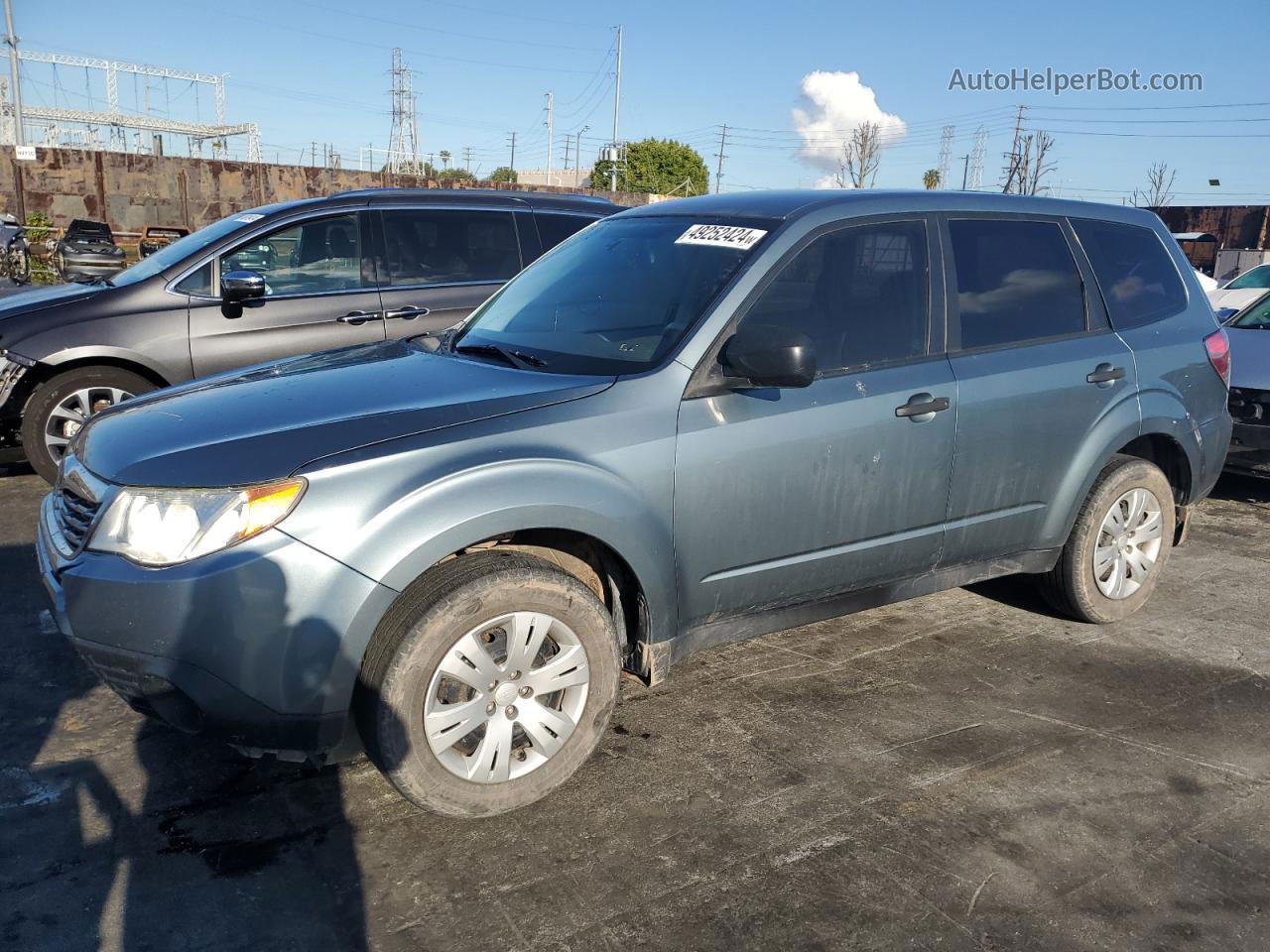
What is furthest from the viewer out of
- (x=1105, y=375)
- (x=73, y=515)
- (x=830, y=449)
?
(x=1105, y=375)

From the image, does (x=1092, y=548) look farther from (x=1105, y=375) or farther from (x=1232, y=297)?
(x=1232, y=297)

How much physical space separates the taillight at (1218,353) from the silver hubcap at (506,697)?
3522 mm

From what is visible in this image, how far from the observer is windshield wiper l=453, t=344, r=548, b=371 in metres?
3.51

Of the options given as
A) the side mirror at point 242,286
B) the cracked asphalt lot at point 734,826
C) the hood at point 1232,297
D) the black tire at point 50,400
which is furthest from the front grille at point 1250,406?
the hood at point 1232,297

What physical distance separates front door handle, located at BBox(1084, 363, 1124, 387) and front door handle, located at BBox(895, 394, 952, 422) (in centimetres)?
91

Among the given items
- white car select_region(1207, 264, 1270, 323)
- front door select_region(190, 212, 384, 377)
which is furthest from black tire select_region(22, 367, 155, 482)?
white car select_region(1207, 264, 1270, 323)

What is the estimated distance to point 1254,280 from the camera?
602 inches

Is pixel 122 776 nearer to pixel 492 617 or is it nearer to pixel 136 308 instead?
pixel 492 617

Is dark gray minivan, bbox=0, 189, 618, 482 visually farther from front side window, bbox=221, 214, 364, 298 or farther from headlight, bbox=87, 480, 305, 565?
headlight, bbox=87, 480, 305, 565

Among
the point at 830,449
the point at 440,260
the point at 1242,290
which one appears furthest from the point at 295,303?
the point at 1242,290

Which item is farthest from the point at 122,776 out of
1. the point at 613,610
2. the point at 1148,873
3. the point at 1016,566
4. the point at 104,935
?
the point at 1016,566

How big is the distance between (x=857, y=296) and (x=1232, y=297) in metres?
13.5

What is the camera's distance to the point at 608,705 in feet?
10.5

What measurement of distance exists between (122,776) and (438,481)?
1.53 metres
